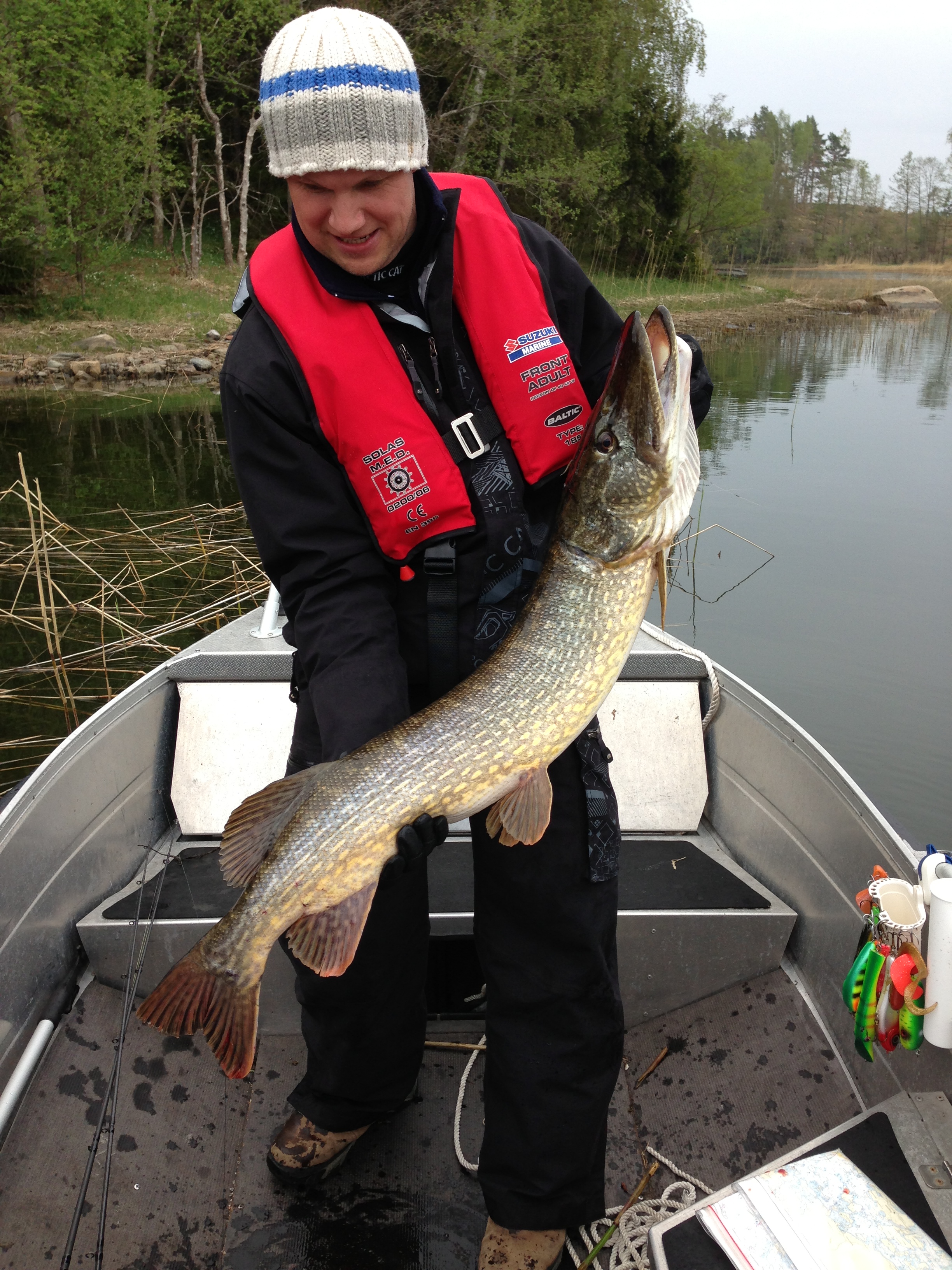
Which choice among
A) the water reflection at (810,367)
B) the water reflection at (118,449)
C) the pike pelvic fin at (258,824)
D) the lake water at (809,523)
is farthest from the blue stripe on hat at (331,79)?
the water reflection at (810,367)

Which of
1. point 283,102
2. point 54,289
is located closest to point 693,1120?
point 283,102

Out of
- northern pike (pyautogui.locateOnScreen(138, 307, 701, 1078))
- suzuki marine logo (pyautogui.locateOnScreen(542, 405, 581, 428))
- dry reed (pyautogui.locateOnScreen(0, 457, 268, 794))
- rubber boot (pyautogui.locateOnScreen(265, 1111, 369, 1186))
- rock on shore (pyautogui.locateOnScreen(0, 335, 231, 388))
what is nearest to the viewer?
northern pike (pyautogui.locateOnScreen(138, 307, 701, 1078))

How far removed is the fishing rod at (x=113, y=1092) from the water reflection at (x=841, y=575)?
219 cm

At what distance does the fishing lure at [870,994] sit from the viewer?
6.46 feet

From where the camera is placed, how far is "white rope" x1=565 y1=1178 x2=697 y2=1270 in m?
2.14

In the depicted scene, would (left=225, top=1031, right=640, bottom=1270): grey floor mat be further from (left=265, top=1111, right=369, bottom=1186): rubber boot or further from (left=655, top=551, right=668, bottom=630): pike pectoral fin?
(left=655, top=551, right=668, bottom=630): pike pectoral fin

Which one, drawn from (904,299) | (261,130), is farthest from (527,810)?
(904,299)

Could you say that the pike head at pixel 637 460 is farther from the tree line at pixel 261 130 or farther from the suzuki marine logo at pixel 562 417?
the tree line at pixel 261 130

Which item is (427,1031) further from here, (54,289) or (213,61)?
(213,61)

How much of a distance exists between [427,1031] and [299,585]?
5.04ft

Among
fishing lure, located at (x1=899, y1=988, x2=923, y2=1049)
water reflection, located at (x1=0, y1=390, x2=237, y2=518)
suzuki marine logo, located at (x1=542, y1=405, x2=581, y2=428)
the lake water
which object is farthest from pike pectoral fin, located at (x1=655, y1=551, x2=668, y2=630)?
water reflection, located at (x1=0, y1=390, x2=237, y2=518)

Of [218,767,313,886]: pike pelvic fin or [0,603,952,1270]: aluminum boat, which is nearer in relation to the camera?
[218,767,313,886]: pike pelvic fin

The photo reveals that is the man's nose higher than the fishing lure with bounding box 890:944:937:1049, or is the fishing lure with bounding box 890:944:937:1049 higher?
the man's nose

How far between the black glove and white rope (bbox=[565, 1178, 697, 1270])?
975 mm
